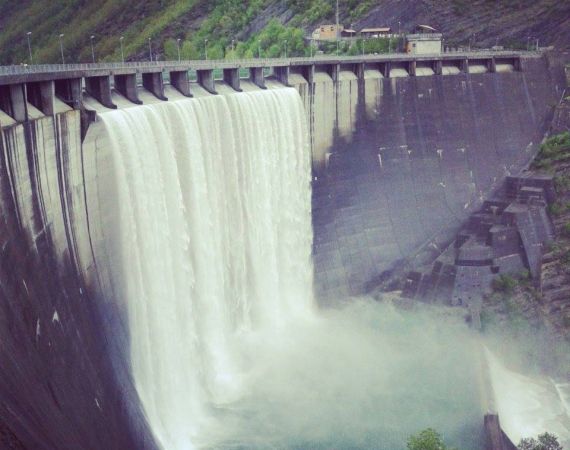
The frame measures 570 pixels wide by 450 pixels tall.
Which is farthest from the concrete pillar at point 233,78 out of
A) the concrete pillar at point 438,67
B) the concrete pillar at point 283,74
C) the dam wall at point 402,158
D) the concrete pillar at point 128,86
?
the concrete pillar at point 438,67

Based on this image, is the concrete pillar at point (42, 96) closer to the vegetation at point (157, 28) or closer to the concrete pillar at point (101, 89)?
the concrete pillar at point (101, 89)

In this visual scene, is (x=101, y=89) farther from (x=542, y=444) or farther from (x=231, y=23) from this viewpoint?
(x=231, y=23)

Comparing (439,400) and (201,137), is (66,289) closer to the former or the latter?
(201,137)

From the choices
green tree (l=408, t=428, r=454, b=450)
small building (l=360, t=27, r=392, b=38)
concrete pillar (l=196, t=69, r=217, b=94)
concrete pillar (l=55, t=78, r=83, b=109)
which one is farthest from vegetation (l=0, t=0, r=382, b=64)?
green tree (l=408, t=428, r=454, b=450)

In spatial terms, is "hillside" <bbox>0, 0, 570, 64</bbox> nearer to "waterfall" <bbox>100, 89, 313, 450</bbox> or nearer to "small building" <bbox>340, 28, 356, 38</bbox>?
"small building" <bbox>340, 28, 356, 38</bbox>


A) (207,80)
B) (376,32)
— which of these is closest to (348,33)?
(376,32)
